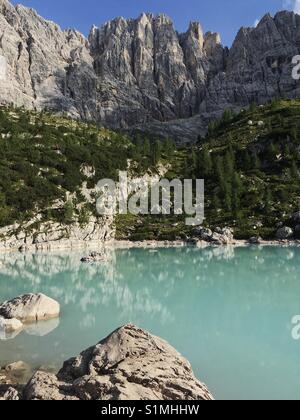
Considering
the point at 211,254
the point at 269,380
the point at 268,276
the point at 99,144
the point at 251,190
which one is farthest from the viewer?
the point at 99,144

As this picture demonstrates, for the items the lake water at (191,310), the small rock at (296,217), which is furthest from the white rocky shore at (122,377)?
the small rock at (296,217)

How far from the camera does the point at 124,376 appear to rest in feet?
44.3

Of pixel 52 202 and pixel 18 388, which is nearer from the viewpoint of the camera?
pixel 18 388

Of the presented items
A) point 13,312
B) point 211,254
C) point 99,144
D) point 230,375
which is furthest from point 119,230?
point 230,375

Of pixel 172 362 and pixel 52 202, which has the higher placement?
pixel 52 202

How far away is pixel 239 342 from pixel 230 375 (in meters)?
5.39

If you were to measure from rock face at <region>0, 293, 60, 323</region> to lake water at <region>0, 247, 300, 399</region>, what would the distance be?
1.39m

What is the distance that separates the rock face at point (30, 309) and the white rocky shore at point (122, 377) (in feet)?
42.7

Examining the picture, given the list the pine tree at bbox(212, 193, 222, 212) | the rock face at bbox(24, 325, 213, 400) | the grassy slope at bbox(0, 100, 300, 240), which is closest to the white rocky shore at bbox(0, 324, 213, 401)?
the rock face at bbox(24, 325, 213, 400)

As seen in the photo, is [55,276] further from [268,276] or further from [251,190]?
[251,190]

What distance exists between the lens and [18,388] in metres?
15.1

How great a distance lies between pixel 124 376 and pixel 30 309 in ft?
55.2
